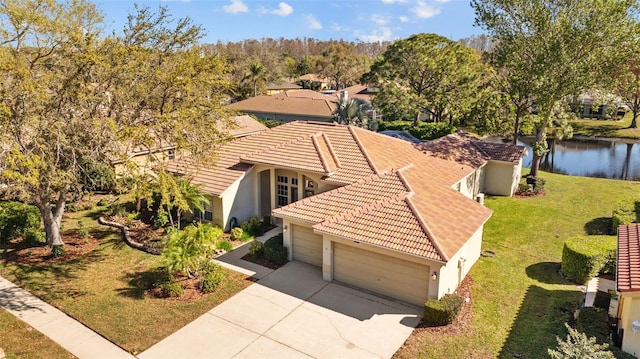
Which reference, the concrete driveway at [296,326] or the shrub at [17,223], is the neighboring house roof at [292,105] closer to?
the shrub at [17,223]

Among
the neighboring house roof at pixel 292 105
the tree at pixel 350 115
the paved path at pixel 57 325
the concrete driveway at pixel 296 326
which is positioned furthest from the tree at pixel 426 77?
the paved path at pixel 57 325

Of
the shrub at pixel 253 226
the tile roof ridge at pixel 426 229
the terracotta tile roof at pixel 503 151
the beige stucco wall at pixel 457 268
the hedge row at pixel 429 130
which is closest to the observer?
the tile roof ridge at pixel 426 229

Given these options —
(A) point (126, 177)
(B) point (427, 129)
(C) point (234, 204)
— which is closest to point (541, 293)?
(C) point (234, 204)

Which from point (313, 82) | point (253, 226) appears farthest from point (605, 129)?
point (313, 82)

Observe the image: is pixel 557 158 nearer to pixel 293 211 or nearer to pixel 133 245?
pixel 293 211

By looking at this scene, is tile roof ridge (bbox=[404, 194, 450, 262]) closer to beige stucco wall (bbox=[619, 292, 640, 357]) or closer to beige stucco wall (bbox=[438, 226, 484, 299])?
beige stucco wall (bbox=[438, 226, 484, 299])

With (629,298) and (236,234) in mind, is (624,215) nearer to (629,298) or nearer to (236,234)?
(629,298)
